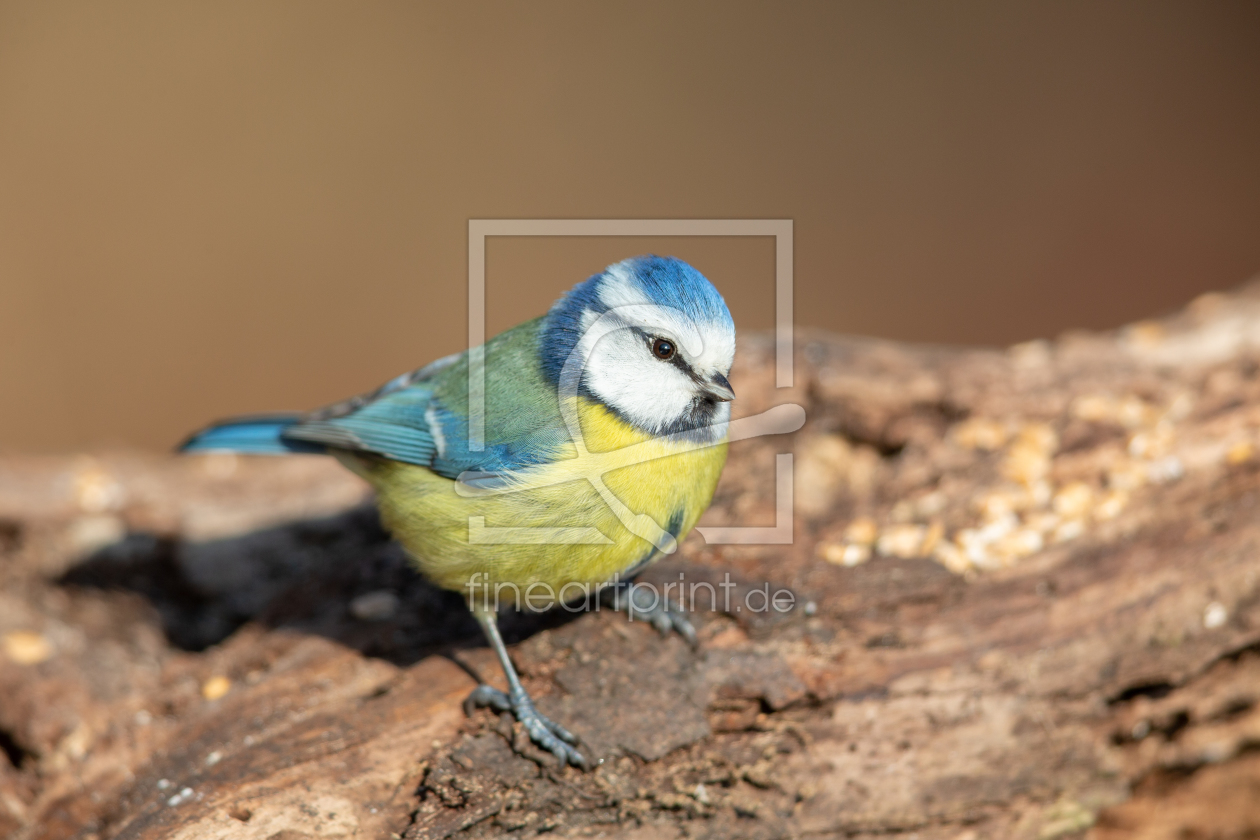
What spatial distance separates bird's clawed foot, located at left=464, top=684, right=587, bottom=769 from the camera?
9.05 ft

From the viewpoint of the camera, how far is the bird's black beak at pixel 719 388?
2.79m

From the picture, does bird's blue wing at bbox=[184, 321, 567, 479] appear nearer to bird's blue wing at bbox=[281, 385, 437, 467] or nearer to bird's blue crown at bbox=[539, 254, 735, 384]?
bird's blue wing at bbox=[281, 385, 437, 467]

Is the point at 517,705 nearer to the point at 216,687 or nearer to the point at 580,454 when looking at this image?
the point at 580,454

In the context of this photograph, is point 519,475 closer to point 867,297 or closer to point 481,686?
point 481,686

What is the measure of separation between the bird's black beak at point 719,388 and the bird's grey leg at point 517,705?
3.35 ft

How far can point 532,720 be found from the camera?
9.27 ft

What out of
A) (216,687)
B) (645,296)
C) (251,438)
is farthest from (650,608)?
(251,438)

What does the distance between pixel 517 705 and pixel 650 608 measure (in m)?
0.57

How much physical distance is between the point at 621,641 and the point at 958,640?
110 centimetres

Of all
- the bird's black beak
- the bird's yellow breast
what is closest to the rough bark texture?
the bird's yellow breast

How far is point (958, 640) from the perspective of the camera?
→ 122 inches

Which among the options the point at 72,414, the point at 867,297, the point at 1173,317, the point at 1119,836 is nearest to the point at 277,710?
the point at 1119,836

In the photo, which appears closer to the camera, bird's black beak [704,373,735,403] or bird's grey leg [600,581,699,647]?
bird's black beak [704,373,735,403]

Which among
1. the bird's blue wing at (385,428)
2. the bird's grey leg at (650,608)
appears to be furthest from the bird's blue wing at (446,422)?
the bird's grey leg at (650,608)
